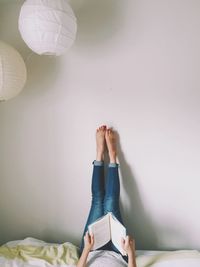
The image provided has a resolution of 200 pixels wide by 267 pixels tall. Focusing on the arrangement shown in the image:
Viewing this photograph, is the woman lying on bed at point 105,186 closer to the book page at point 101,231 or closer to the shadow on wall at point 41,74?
the book page at point 101,231

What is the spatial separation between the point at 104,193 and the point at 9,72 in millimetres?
890

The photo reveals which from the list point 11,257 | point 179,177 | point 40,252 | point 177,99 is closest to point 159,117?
point 177,99

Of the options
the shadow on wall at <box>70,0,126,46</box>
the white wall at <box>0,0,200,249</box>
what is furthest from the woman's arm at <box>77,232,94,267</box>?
the shadow on wall at <box>70,0,126,46</box>

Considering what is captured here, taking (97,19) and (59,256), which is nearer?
(59,256)

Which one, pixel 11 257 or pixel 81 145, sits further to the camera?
pixel 81 145

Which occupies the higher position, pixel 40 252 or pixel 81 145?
pixel 81 145

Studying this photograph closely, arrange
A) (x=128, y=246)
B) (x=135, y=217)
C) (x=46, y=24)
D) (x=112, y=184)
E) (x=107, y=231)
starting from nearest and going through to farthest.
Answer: (x=46, y=24) < (x=128, y=246) < (x=107, y=231) < (x=112, y=184) < (x=135, y=217)

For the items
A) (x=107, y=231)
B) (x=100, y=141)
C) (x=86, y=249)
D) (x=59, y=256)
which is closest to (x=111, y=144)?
(x=100, y=141)

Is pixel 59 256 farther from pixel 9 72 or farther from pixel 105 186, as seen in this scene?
pixel 9 72

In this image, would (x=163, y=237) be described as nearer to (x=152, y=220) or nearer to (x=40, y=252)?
(x=152, y=220)

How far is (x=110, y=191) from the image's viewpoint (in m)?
1.74

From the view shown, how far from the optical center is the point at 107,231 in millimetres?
1583

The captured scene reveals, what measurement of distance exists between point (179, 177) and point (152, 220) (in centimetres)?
32

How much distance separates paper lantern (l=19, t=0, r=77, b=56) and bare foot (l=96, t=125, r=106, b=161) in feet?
1.86
